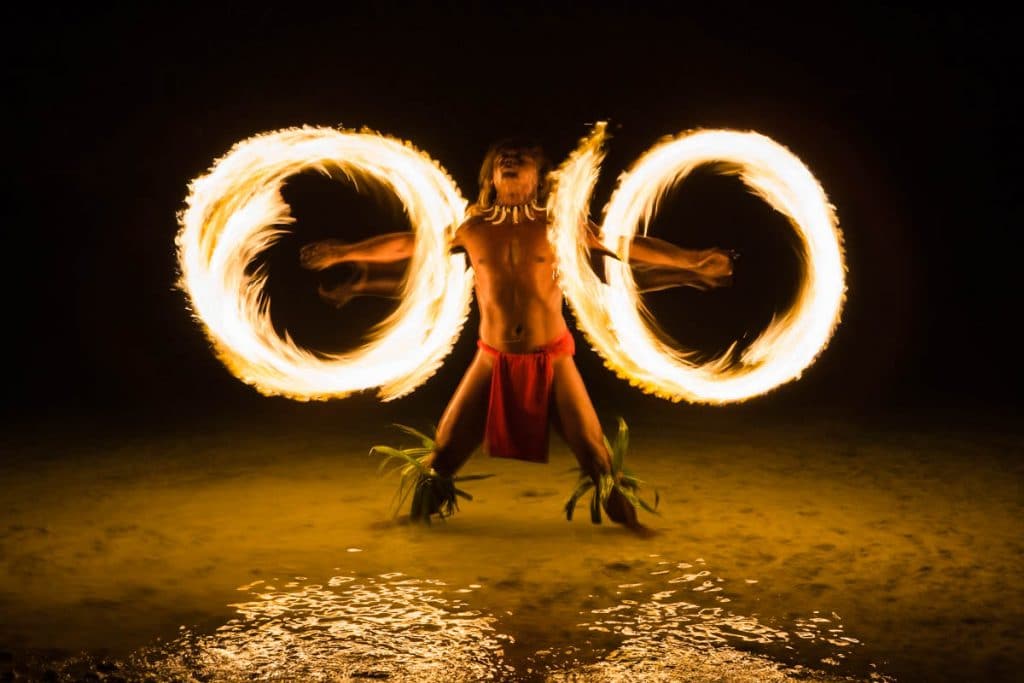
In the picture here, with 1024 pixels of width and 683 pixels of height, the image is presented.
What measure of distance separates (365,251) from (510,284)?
723mm

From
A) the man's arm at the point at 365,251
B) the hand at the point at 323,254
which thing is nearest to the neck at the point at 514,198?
the man's arm at the point at 365,251

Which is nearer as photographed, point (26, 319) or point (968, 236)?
point (26, 319)

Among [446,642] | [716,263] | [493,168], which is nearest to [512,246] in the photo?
[493,168]

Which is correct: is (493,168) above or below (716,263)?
above

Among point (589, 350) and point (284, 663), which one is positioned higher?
point (589, 350)

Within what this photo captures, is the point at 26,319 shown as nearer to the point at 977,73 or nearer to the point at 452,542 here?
the point at 452,542

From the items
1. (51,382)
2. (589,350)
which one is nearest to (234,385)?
(51,382)

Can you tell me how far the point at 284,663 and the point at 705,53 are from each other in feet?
31.1

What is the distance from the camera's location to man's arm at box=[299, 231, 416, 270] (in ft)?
18.6

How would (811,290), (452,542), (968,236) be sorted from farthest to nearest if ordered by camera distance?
1. (968,236)
2. (811,290)
3. (452,542)

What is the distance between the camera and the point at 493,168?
Result: 18.0 ft

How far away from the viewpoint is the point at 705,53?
12.3 m

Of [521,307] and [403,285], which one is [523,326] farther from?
[403,285]

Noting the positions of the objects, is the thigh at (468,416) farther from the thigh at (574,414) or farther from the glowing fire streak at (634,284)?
the glowing fire streak at (634,284)
